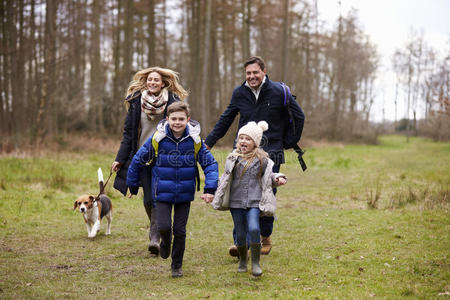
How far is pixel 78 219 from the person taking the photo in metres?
8.81

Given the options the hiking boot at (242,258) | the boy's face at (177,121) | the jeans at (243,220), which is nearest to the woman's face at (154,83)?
the boy's face at (177,121)

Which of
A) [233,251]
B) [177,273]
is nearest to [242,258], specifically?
[233,251]

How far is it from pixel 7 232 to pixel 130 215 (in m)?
2.47

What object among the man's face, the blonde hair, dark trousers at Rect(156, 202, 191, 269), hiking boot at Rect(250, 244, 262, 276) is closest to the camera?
hiking boot at Rect(250, 244, 262, 276)

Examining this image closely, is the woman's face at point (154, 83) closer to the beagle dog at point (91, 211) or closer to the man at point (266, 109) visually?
the man at point (266, 109)

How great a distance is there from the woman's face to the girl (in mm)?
1471

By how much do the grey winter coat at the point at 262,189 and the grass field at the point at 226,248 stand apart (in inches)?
31.0

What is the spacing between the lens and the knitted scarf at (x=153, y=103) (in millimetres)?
5906

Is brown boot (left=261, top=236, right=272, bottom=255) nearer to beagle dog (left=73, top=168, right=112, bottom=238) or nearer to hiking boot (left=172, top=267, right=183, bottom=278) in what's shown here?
hiking boot (left=172, top=267, right=183, bottom=278)

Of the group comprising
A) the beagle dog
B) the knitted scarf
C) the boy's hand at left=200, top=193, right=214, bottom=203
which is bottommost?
the beagle dog

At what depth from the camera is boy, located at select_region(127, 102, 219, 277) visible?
4949 millimetres

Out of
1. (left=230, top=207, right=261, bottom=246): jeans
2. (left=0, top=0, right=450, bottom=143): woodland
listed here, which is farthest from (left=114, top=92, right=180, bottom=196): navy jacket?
(left=0, top=0, right=450, bottom=143): woodland

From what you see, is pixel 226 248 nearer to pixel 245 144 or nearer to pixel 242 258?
pixel 242 258

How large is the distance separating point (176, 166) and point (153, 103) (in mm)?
1304
